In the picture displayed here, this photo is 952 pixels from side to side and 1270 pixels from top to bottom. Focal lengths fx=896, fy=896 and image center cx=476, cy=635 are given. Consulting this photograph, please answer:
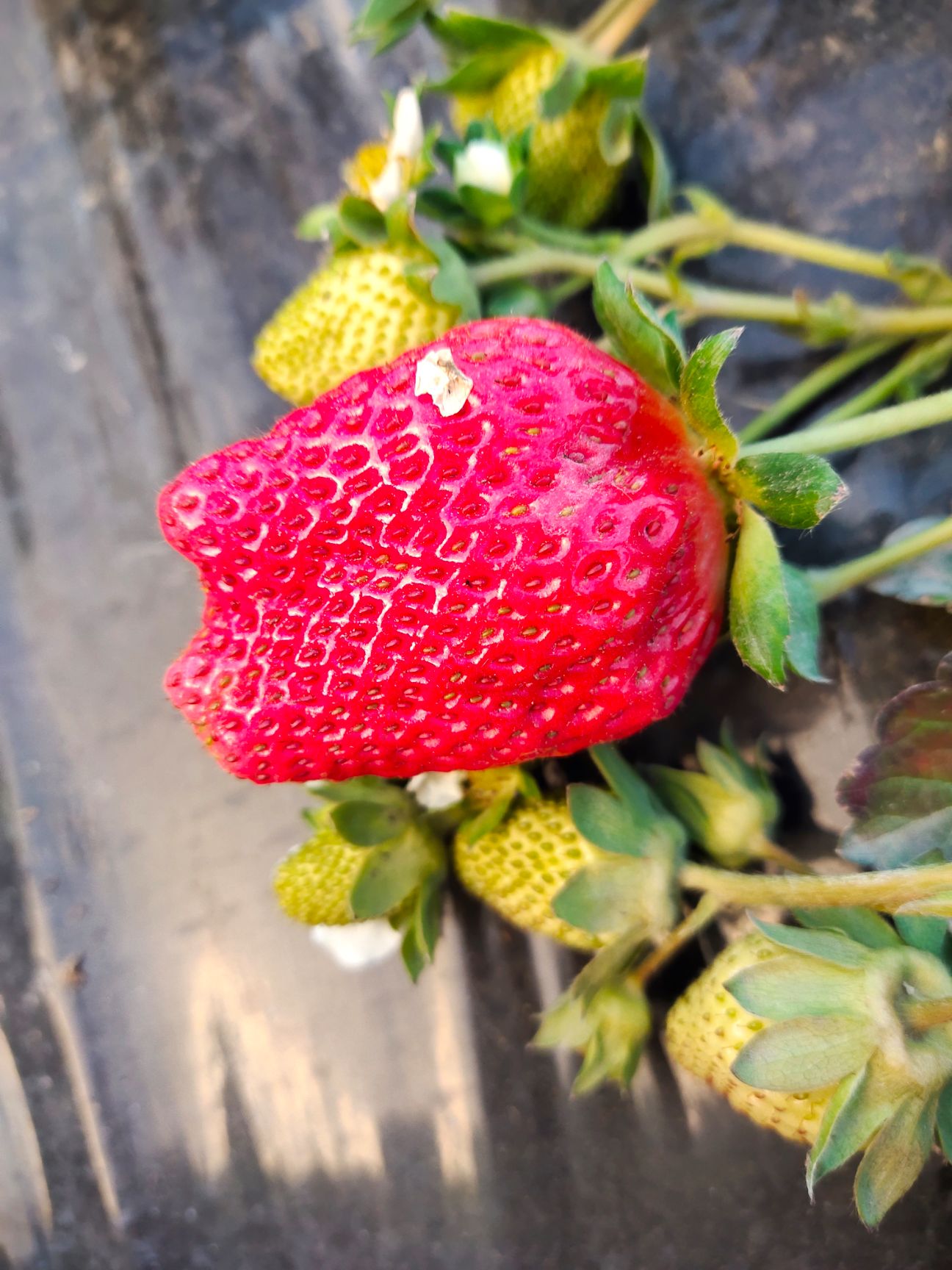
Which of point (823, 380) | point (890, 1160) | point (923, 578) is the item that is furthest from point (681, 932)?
point (823, 380)

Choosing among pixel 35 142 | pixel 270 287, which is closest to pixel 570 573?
pixel 270 287

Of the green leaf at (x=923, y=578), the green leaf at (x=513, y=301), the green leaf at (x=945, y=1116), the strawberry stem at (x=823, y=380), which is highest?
the green leaf at (x=513, y=301)

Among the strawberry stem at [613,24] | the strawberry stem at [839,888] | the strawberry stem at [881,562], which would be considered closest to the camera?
the strawberry stem at [839,888]

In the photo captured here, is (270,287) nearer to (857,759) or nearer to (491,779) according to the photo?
(491,779)

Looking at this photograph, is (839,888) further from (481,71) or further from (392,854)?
(481,71)

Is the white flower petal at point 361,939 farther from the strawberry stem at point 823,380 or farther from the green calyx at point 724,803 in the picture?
the strawberry stem at point 823,380

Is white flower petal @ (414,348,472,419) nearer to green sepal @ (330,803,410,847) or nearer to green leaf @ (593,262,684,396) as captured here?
green leaf @ (593,262,684,396)

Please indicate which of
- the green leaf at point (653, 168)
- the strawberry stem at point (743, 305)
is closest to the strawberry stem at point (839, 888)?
the strawberry stem at point (743, 305)
